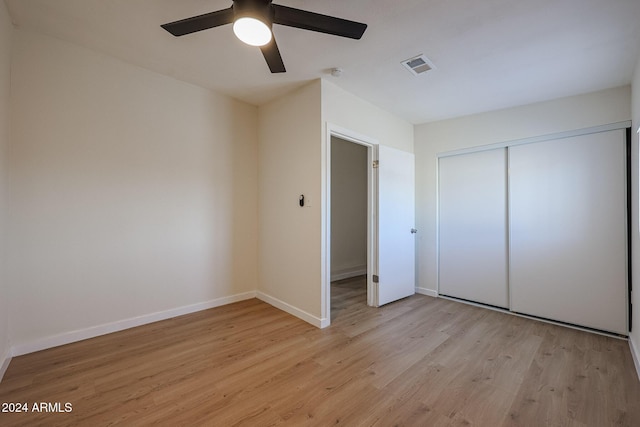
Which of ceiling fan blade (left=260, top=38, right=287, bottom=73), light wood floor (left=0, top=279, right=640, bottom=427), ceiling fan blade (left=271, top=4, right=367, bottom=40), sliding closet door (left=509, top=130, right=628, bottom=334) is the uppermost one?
ceiling fan blade (left=271, top=4, right=367, bottom=40)

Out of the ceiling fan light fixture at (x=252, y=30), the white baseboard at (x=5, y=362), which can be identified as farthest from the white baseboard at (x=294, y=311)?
the ceiling fan light fixture at (x=252, y=30)

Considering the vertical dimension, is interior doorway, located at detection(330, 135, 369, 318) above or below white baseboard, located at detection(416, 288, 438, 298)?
above

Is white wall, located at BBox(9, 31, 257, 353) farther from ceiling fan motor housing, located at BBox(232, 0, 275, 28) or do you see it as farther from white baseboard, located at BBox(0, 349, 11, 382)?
ceiling fan motor housing, located at BBox(232, 0, 275, 28)

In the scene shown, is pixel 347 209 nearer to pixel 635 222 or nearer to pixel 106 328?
pixel 635 222

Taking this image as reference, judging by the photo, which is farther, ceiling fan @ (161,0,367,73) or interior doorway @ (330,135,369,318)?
interior doorway @ (330,135,369,318)

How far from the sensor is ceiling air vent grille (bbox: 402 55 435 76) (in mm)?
2365

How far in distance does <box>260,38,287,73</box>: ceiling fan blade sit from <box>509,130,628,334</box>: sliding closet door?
2.97m

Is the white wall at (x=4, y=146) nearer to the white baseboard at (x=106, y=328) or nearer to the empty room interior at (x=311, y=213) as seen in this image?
the empty room interior at (x=311, y=213)

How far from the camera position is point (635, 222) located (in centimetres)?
243

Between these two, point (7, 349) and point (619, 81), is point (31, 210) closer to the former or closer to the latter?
point (7, 349)

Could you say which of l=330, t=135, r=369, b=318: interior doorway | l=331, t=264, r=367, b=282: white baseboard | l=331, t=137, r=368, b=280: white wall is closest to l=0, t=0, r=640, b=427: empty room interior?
l=331, t=264, r=367, b=282: white baseboard

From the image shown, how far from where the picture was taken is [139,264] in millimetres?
2750

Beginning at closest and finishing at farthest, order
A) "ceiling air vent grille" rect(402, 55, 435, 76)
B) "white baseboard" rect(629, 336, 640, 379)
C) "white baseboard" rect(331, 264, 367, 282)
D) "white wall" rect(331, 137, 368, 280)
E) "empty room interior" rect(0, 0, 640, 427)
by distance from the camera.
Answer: "empty room interior" rect(0, 0, 640, 427), "white baseboard" rect(629, 336, 640, 379), "ceiling air vent grille" rect(402, 55, 435, 76), "white baseboard" rect(331, 264, 367, 282), "white wall" rect(331, 137, 368, 280)

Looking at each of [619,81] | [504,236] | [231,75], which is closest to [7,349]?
[231,75]
